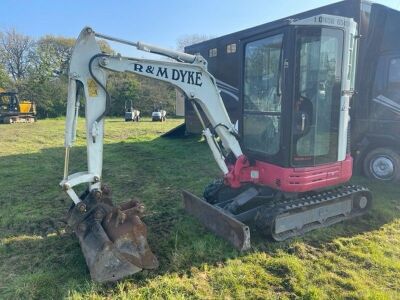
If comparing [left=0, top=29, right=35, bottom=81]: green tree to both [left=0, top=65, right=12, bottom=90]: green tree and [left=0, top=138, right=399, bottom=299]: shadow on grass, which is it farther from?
[left=0, top=138, right=399, bottom=299]: shadow on grass

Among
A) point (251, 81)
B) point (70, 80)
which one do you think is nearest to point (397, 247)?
point (251, 81)

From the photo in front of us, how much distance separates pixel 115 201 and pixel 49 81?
110 feet

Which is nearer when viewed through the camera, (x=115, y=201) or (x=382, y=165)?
(x=115, y=201)

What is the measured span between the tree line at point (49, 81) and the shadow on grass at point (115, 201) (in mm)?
24862

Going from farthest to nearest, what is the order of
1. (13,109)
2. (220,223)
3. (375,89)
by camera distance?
(13,109) → (375,89) → (220,223)

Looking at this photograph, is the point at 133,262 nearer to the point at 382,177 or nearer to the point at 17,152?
the point at 382,177

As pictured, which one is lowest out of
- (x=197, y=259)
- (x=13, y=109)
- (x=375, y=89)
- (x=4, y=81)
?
(x=197, y=259)

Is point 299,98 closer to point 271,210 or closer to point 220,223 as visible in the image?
point 271,210

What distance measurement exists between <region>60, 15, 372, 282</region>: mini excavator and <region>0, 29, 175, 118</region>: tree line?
28.2 m

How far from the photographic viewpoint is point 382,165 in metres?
6.96

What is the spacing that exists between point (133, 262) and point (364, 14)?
20.1 feet

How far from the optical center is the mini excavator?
11.7 feet

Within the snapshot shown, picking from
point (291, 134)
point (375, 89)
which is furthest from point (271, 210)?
point (375, 89)

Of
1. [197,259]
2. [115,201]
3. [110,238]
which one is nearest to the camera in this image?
[110,238]
